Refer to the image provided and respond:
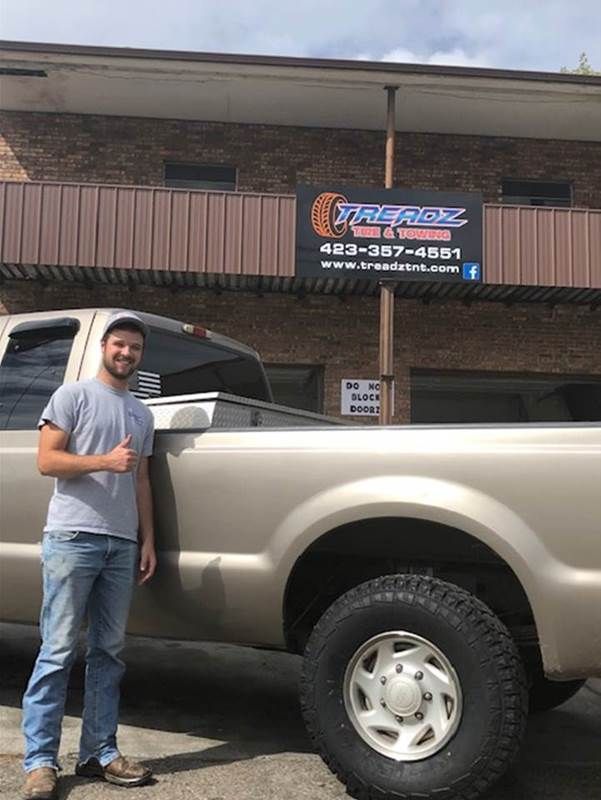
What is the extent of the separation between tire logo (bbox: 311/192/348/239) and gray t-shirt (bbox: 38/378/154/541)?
8298 millimetres

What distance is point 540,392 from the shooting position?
13.8 metres

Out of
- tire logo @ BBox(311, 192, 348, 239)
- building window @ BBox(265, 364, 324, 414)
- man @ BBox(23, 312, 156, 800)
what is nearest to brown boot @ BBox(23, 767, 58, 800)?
man @ BBox(23, 312, 156, 800)

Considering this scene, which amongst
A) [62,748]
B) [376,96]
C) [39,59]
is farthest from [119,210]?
[62,748]

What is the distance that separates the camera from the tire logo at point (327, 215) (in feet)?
36.8

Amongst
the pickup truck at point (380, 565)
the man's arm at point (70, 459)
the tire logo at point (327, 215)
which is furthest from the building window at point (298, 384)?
the man's arm at point (70, 459)

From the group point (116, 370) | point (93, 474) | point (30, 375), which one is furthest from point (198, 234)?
point (93, 474)

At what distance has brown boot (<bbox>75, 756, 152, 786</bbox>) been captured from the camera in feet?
→ 10.3

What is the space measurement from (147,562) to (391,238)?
28.4 ft

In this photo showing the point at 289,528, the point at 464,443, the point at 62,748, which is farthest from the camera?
the point at 62,748

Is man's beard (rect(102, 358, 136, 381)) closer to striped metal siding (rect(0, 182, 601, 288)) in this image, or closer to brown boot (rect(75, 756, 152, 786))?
brown boot (rect(75, 756, 152, 786))

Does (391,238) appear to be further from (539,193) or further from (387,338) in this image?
(539,193)

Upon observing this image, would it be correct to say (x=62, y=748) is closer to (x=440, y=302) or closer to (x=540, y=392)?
(x=440, y=302)

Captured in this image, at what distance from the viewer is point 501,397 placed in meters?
14.2

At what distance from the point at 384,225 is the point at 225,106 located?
12.0 ft
